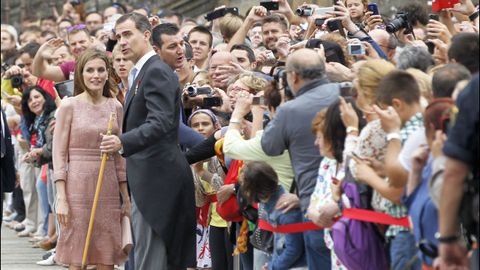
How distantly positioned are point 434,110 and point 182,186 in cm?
373

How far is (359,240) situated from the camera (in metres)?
8.45

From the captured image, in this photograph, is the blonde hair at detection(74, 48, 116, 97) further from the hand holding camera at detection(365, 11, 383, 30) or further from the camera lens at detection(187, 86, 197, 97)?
the hand holding camera at detection(365, 11, 383, 30)

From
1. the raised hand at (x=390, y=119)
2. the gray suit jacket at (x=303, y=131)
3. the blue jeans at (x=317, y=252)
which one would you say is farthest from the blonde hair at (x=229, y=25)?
the raised hand at (x=390, y=119)

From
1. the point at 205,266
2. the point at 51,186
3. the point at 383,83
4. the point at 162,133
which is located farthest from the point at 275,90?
the point at 51,186

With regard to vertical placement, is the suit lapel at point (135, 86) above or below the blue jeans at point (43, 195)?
above

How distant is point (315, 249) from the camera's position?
30.7 feet

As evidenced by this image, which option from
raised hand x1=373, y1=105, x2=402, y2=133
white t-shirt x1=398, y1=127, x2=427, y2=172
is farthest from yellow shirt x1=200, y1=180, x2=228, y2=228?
white t-shirt x1=398, y1=127, x2=427, y2=172

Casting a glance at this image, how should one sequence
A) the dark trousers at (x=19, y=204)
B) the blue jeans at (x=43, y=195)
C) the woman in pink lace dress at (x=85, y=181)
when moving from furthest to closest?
the dark trousers at (x=19, y=204) < the blue jeans at (x=43, y=195) < the woman in pink lace dress at (x=85, y=181)

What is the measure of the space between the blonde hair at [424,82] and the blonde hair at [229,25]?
20.9ft

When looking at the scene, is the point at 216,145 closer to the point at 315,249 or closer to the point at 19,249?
the point at 315,249

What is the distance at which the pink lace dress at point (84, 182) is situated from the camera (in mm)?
11766

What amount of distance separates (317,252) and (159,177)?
1.92 m

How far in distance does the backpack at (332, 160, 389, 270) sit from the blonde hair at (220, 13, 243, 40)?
642 cm

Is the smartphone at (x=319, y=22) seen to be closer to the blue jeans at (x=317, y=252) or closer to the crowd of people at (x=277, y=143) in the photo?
the crowd of people at (x=277, y=143)
